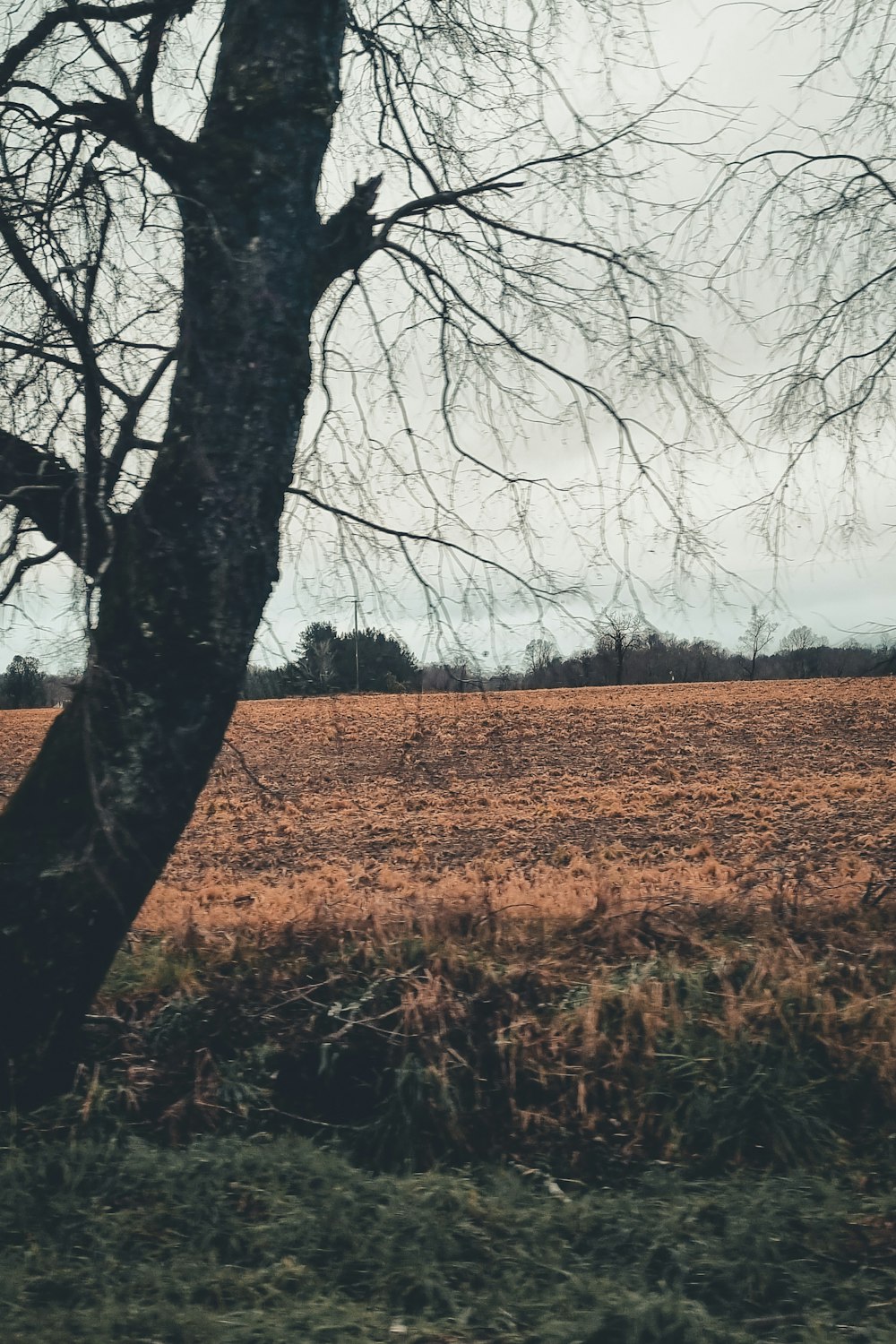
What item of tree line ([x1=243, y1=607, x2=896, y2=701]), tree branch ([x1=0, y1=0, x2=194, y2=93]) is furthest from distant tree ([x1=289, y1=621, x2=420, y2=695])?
tree branch ([x1=0, y1=0, x2=194, y2=93])

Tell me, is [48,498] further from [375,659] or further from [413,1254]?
[413,1254]

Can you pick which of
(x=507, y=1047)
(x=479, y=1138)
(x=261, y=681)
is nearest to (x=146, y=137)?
(x=261, y=681)

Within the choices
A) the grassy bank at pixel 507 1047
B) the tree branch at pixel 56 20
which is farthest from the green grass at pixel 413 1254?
the tree branch at pixel 56 20

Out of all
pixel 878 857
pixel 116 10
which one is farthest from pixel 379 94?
pixel 878 857

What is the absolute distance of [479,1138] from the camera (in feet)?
14.6

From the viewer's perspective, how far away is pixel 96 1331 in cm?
299

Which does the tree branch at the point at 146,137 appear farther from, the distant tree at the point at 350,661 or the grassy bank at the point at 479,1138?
the grassy bank at the point at 479,1138

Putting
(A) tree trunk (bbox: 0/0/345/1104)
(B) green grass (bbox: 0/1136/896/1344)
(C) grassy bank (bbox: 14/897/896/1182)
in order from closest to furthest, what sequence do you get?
(B) green grass (bbox: 0/1136/896/1344) → (A) tree trunk (bbox: 0/0/345/1104) → (C) grassy bank (bbox: 14/897/896/1182)

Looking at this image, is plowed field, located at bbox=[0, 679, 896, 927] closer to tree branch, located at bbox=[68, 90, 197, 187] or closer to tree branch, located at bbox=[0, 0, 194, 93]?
tree branch, located at bbox=[68, 90, 197, 187]

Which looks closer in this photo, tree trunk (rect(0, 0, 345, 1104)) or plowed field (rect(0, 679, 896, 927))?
tree trunk (rect(0, 0, 345, 1104))

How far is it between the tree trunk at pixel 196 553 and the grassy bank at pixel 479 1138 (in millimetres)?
799

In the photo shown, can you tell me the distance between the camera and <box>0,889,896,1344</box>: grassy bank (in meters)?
3.25

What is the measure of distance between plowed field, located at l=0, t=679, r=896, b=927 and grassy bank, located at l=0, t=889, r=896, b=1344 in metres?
0.64

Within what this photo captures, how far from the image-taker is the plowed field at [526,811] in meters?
6.56
